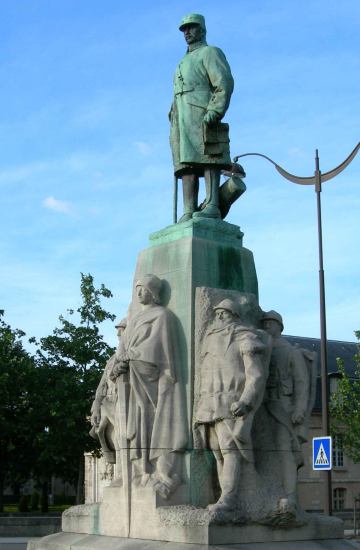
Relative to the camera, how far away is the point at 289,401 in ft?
32.7

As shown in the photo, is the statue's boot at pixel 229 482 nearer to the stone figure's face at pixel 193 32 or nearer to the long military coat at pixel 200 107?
the long military coat at pixel 200 107

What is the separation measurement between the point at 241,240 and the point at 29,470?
1137 inches

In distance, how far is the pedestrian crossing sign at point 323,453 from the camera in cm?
1687

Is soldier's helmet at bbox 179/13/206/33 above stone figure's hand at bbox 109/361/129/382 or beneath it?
above

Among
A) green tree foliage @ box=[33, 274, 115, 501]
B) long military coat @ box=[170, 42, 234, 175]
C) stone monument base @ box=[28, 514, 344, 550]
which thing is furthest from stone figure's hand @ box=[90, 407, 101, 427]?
green tree foliage @ box=[33, 274, 115, 501]

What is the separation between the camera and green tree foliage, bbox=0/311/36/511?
1340 inches

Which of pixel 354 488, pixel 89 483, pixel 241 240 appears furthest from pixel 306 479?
pixel 241 240

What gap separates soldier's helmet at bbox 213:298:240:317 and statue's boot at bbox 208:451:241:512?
62.4 inches

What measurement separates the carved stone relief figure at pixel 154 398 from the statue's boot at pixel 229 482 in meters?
0.55

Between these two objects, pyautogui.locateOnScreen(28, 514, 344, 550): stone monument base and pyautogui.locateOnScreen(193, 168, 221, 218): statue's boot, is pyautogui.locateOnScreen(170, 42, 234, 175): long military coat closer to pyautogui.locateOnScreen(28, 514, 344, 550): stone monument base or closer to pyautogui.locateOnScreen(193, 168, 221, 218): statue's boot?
pyautogui.locateOnScreen(193, 168, 221, 218): statue's boot

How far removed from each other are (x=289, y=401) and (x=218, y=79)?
4.09m

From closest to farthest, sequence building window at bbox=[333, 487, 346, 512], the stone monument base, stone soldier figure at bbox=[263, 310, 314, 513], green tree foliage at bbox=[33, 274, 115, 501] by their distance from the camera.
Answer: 1. the stone monument base
2. stone soldier figure at bbox=[263, 310, 314, 513]
3. green tree foliage at bbox=[33, 274, 115, 501]
4. building window at bbox=[333, 487, 346, 512]

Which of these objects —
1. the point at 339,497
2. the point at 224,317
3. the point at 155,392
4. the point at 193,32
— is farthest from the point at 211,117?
the point at 339,497

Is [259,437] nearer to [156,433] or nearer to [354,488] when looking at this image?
[156,433]
